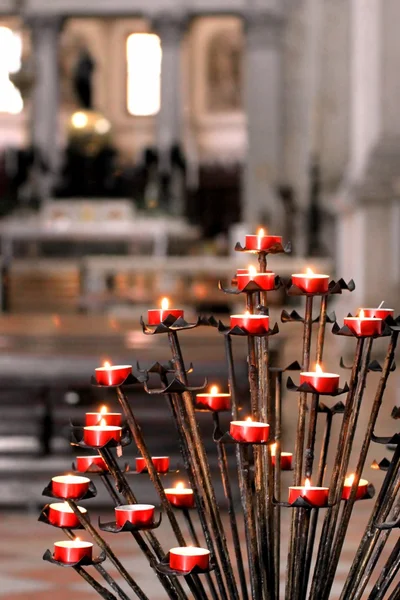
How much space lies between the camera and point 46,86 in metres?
30.0

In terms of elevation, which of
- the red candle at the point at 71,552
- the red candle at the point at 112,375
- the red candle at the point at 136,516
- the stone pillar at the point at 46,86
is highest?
the stone pillar at the point at 46,86

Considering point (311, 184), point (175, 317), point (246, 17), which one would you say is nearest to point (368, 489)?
point (175, 317)

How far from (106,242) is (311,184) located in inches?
156

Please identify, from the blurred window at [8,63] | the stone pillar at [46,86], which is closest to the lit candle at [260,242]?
the stone pillar at [46,86]

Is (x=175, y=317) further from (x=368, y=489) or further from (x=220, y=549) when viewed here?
(x=368, y=489)

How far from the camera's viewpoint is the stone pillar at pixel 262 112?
1109 inches

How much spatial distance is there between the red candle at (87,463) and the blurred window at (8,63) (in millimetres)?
33924

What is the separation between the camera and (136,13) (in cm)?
3030

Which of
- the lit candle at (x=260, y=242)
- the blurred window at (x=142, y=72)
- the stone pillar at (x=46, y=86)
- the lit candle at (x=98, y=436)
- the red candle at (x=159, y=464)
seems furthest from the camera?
the blurred window at (x=142, y=72)

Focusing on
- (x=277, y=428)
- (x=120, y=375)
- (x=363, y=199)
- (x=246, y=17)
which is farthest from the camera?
(x=246, y=17)

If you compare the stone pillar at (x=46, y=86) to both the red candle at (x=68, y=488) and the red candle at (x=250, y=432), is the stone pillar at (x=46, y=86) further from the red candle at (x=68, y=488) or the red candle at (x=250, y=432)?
the red candle at (x=250, y=432)

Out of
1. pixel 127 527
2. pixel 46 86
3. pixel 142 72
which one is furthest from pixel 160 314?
pixel 142 72

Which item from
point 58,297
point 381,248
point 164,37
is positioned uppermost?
point 164,37

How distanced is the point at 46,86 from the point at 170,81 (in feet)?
9.96
